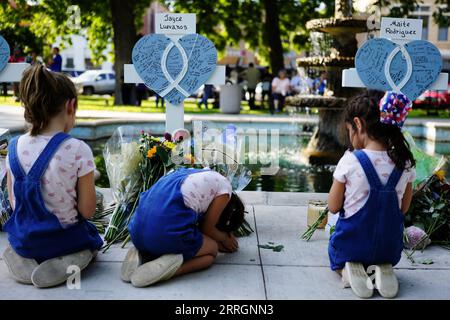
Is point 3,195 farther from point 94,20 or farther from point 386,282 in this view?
point 94,20

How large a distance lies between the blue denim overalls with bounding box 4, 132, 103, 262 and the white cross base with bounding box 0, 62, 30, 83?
7.14ft

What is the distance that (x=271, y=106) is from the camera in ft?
59.3

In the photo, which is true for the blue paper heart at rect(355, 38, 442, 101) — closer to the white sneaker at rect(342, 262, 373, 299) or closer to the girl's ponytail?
the girl's ponytail

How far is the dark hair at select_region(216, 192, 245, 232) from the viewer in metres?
3.81

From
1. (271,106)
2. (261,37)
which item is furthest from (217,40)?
(271,106)

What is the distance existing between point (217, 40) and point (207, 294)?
2032 centimetres

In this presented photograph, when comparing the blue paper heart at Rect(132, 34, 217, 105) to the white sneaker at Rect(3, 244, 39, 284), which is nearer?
the white sneaker at Rect(3, 244, 39, 284)

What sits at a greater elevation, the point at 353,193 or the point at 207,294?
the point at 353,193

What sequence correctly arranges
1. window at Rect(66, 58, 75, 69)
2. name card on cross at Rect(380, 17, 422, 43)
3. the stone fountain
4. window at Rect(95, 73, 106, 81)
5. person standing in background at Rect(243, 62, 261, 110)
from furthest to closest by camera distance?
window at Rect(66, 58, 75, 69) < window at Rect(95, 73, 106, 81) < person standing in background at Rect(243, 62, 261, 110) < the stone fountain < name card on cross at Rect(380, 17, 422, 43)

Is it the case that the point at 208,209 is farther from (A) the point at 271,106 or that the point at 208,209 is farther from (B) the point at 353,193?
(A) the point at 271,106

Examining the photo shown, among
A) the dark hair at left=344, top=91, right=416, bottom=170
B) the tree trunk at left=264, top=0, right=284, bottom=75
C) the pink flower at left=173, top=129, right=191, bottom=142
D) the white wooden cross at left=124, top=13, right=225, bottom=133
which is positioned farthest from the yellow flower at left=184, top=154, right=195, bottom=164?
the tree trunk at left=264, top=0, right=284, bottom=75

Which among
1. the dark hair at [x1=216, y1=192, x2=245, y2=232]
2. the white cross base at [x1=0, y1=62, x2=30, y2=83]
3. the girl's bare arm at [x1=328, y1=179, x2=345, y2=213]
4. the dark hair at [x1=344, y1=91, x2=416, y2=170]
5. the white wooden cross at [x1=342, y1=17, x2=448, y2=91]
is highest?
the white wooden cross at [x1=342, y1=17, x2=448, y2=91]

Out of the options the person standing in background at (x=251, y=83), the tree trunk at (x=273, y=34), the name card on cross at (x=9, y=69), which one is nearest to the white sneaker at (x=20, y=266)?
the name card on cross at (x=9, y=69)

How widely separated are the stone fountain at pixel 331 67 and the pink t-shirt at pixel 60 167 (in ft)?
16.1
